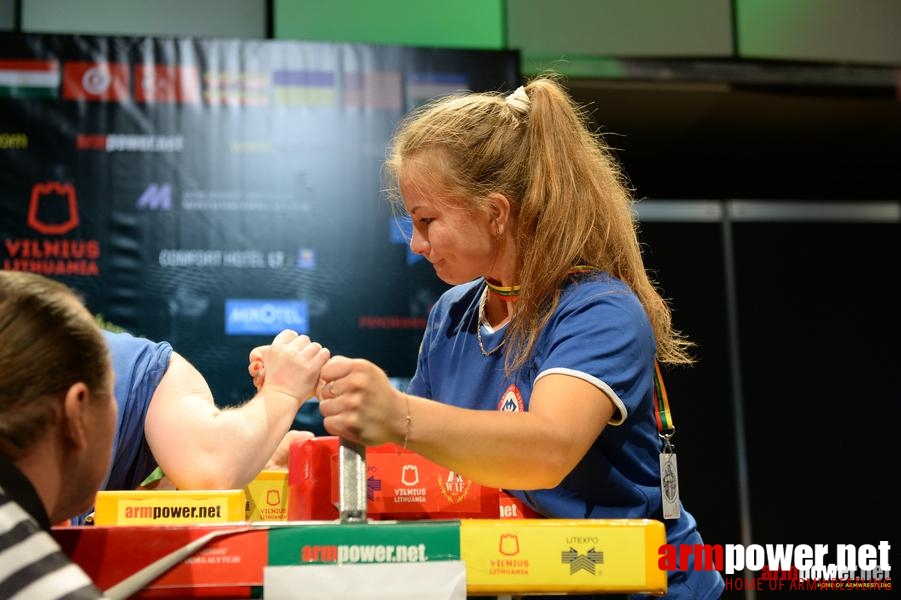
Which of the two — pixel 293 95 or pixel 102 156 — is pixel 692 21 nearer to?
pixel 293 95

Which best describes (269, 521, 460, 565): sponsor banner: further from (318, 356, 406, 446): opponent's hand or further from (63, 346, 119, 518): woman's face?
(63, 346, 119, 518): woman's face

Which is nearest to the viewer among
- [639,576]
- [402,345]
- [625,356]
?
[639,576]

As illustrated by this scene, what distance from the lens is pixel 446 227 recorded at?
5.35ft

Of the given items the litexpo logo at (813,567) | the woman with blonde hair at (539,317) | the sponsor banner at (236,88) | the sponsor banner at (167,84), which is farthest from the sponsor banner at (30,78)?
the litexpo logo at (813,567)

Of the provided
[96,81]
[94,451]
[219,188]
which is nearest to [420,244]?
[94,451]

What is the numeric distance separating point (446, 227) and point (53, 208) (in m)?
2.81

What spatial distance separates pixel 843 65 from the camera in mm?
4680

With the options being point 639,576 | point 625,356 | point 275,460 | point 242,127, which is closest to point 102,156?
point 242,127

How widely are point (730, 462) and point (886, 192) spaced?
6.07ft

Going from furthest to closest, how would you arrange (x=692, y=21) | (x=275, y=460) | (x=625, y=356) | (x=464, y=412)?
(x=692, y=21) → (x=275, y=460) → (x=625, y=356) → (x=464, y=412)

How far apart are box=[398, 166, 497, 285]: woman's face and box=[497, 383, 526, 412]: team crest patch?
0.74 feet

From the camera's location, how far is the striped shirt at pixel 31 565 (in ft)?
2.99

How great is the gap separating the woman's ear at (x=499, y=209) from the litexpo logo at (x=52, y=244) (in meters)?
2.72

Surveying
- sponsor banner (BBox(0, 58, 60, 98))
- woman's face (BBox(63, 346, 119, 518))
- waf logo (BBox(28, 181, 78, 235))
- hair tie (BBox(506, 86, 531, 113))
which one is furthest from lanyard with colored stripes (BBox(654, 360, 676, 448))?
sponsor banner (BBox(0, 58, 60, 98))
